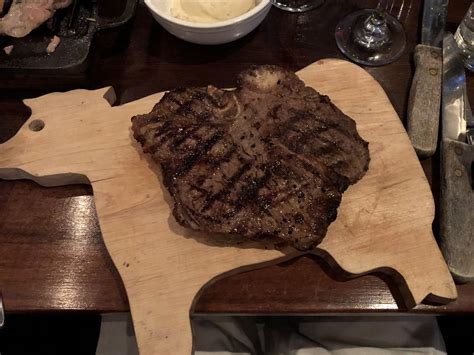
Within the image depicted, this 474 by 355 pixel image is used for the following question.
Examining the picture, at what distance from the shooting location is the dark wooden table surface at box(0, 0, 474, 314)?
135cm

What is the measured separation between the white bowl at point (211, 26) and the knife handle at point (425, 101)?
61cm

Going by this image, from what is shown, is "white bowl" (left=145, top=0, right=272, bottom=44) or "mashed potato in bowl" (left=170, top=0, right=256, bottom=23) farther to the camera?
"mashed potato in bowl" (left=170, top=0, right=256, bottom=23)

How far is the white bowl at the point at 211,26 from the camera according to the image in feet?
5.37

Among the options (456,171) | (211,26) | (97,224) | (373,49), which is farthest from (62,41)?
(456,171)

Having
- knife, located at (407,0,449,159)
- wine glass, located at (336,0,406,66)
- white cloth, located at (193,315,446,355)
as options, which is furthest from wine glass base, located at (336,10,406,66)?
white cloth, located at (193,315,446,355)

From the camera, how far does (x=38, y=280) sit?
4.55 ft

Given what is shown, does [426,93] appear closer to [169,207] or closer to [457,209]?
[457,209]

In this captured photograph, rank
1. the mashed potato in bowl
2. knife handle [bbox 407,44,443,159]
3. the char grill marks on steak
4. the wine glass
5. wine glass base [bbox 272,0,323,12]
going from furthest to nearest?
1. wine glass base [bbox 272,0,323,12]
2. the wine glass
3. the mashed potato in bowl
4. knife handle [bbox 407,44,443,159]
5. the char grill marks on steak

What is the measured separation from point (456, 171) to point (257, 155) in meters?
0.65

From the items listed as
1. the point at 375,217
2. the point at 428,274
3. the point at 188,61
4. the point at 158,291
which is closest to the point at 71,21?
the point at 188,61

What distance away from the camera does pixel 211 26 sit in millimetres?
1634

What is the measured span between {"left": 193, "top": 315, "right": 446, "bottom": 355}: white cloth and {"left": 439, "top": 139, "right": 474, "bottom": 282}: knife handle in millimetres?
370

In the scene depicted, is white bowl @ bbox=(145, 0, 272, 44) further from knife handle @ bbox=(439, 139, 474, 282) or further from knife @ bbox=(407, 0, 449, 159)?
knife handle @ bbox=(439, 139, 474, 282)

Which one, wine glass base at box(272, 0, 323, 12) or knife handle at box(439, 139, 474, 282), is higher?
wine glass base at box(272, 0, 323, 12)
